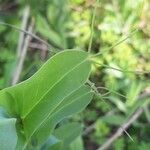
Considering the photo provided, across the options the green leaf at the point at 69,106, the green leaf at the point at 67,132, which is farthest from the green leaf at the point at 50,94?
the green leaf at the point at 67,132

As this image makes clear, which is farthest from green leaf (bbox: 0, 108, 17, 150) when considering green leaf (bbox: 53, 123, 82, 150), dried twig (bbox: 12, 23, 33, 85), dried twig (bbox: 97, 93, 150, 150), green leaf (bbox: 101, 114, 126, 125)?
green leaf (bbox: 101, 114, 126, 125)

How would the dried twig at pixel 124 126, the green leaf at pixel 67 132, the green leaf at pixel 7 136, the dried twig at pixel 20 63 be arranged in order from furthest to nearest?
the dried twig at pixel 124 126 < the dried twig at pixel 20 63 < the green leaf at pixel 67 132 < the green leaf at pixel 7 136

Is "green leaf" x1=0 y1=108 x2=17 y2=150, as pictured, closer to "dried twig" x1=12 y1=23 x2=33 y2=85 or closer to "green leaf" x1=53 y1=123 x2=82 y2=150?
"green leaf" x1=53 y1=123 x2=82 y2=150

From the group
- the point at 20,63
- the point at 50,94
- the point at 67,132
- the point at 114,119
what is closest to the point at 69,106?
the point at 50,94

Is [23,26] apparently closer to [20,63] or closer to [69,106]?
[20,63]

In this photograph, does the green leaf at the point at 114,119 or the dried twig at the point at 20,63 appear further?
the green leaf at the point at 114,119

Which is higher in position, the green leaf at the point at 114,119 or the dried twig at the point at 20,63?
the dried twig at the point at 20,63

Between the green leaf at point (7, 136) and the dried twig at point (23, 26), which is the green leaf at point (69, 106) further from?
the dried twig at point (23, 26)

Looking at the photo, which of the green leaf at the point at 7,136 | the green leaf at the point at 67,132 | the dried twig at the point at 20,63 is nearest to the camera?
the green leaf at the point at 7,136
